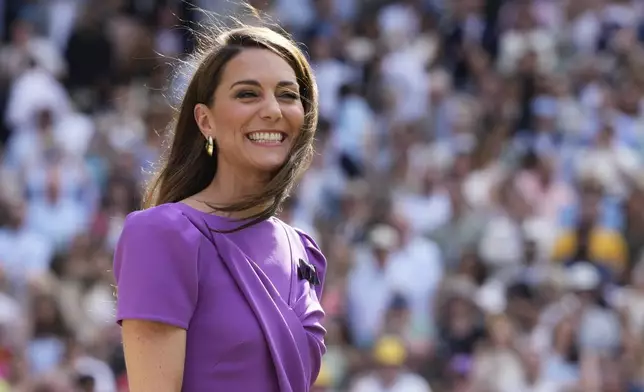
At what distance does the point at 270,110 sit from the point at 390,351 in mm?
5810

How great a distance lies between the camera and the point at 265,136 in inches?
121

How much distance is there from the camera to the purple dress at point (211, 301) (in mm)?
2861

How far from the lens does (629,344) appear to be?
29.1 feet

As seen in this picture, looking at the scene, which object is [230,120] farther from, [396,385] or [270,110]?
[396,385]

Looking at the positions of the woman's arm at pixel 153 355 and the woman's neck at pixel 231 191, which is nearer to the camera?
the woman's arm at pixel 153 355

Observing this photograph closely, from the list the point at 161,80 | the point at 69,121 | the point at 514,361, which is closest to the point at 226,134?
the point at 514,361

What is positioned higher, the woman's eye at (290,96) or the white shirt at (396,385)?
the woman's eye at (290,96)

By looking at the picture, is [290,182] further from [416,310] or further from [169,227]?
[416,310]

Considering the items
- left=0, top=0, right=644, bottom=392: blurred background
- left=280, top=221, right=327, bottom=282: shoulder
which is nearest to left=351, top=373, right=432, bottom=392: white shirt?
left=0, top=0, right=644, bottom=392: blurred background

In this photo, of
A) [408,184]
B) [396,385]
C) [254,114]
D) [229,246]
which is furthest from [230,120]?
[408,184]

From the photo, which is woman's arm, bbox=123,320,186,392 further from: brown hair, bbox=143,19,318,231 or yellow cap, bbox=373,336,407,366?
yellow cap, bbox=373,336,407,366

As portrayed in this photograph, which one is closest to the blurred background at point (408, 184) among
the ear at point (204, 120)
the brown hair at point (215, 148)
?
the brown hair at point (215, 148)

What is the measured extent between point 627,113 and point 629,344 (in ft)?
10.2

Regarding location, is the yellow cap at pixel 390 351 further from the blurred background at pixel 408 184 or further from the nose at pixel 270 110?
the nose at pixel 270 110
